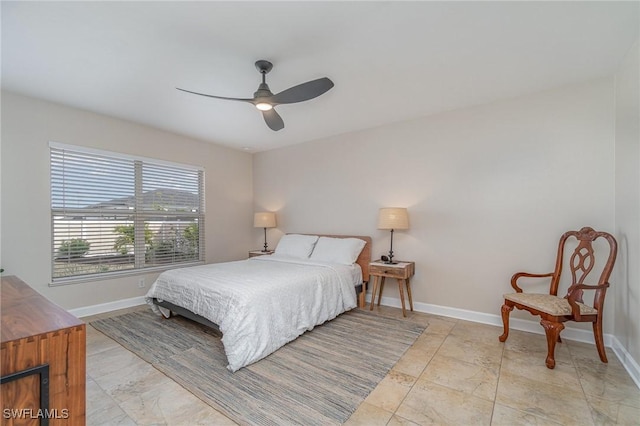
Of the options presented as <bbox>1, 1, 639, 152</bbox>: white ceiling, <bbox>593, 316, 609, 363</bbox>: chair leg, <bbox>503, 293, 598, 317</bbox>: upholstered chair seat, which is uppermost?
<bbox>1, 1, 639, 152</bbox>: white ceiling

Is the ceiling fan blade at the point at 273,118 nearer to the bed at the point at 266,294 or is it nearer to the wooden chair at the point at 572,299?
the bed at the point at 266,294

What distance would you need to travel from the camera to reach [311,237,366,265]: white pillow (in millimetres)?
3941

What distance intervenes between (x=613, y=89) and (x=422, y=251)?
2.42m

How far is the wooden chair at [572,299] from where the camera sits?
2303 mm

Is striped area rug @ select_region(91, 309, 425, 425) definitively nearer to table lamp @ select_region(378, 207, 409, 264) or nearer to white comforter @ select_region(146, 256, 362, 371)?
white comforter @ select_region(146, 256, 362, 371)

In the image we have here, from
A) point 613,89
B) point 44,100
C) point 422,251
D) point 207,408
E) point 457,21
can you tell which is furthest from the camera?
point 422,251

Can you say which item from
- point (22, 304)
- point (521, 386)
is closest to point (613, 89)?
point (521, 386)

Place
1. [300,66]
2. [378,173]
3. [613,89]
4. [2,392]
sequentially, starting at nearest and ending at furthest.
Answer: [2,392] → [300,66] → [613,89] → [378,173]

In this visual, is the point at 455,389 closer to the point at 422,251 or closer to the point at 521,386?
the point at 521,386

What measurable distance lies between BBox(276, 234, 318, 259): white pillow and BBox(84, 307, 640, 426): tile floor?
6.79ft

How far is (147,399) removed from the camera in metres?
1.93

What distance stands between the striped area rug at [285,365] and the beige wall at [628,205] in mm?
1668

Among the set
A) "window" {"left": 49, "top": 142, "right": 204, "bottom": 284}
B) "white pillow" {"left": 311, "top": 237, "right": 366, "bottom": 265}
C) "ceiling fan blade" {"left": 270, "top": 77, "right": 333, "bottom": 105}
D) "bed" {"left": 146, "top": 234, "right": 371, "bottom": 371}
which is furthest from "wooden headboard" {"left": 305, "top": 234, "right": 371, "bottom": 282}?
"window" {"left": 49, "top": 142, "right": 204, "bottom": 284}

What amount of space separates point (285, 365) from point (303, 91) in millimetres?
2239
